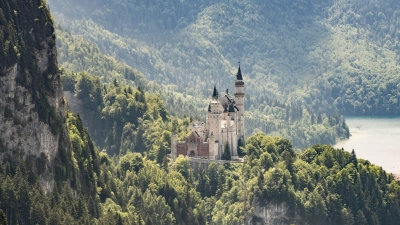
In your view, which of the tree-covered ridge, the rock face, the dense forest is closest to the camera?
the dense forest

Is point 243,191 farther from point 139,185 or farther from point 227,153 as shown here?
point 139,185

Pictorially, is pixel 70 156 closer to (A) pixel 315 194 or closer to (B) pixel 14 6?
(B) pixel 14 6

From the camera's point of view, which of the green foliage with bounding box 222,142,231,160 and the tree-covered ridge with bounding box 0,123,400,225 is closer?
the tree-covered ridge with bounding box 0,123,400,225

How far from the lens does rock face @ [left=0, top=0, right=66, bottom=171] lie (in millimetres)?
132875

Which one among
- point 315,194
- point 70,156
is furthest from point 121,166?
point 70,156

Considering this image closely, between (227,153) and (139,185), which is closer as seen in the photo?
(139,185)

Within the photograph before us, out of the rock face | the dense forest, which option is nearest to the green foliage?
the dense forest

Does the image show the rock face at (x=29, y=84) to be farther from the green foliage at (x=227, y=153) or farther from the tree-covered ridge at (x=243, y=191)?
the green foliage at (x=227, y=153)

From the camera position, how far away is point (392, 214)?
197 m

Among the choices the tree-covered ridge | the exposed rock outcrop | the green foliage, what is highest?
the exposed rock outcrop

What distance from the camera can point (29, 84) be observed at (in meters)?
136

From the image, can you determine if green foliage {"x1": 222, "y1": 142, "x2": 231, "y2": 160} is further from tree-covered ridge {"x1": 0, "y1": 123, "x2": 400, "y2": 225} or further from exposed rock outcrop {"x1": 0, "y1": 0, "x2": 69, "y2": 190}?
exposed rock outcrop {"x1": 0, "y1": 0, "x2": 69, "y2": 190}

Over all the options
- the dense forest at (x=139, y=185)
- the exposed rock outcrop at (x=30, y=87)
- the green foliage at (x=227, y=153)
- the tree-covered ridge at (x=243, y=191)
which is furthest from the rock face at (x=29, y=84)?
the green foliage at (x=227, y=153)

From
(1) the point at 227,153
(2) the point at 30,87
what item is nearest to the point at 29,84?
(2) the point at 30,87
